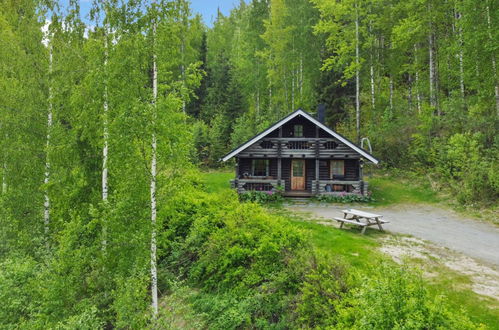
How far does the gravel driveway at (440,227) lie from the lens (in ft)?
34.9

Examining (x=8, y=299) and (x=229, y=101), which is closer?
(x=8, y=299)

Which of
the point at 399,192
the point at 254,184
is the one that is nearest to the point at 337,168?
the point at 399,192

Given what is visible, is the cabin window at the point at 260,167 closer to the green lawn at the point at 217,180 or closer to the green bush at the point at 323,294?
the green lawn at the point at 217,180

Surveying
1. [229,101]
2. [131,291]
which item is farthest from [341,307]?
[229,101]

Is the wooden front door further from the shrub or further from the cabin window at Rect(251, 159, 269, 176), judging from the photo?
the shrub

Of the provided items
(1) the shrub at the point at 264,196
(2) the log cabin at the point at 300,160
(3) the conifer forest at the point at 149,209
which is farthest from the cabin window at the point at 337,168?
(3) the conifer forest at the point at 149,209

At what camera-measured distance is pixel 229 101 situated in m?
34.0

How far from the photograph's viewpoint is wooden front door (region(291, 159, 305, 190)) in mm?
21516

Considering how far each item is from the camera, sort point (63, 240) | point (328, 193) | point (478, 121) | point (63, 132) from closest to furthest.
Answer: point (63, 240) < point (63, 132) < point (478, 121) < point (328, 193)

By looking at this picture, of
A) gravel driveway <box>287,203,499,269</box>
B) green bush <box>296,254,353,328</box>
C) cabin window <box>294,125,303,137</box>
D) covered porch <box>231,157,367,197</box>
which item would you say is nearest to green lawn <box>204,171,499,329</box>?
green bush <box>296,254,353,328</box>

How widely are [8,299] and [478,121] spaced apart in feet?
73.8

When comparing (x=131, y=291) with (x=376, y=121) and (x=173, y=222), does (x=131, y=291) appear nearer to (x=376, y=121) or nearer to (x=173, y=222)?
(x=173, y=222)

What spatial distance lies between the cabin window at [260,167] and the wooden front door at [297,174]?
1773mm

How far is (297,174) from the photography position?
21.6 metres
